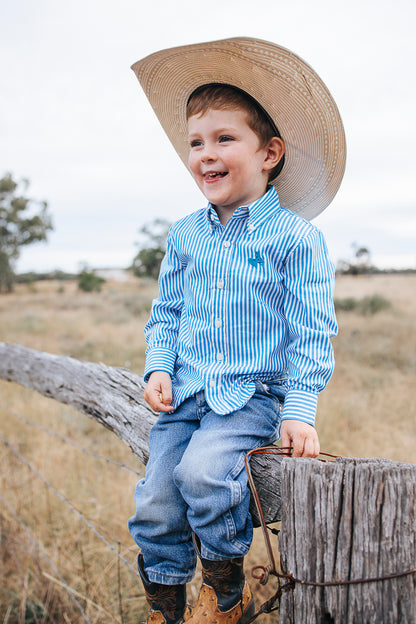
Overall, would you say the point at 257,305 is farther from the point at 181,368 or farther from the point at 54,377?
the point at 54,377

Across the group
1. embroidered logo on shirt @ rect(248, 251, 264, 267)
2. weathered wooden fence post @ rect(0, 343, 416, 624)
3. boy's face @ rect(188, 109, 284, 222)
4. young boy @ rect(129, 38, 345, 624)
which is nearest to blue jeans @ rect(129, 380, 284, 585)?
young boy @ rect(129, 38, 345, 624)

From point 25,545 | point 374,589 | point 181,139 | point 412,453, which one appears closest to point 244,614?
point 374,589

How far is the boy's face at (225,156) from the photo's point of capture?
69.8 inches

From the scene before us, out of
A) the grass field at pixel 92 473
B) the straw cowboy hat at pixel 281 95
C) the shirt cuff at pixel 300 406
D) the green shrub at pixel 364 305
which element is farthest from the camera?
the green shrub at pixel 364 305

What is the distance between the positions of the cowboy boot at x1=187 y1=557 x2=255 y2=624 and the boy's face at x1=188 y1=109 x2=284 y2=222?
123 centimetres

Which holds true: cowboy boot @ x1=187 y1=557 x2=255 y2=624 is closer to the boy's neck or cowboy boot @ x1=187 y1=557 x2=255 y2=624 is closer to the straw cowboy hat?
the boy's neck

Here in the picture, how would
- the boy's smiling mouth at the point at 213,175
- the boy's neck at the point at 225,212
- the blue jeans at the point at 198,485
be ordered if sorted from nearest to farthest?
the blue jeans at the point at 198,485, the boy's smiling mouth at the point at 213,175, the boy's neck at the point at 225,212

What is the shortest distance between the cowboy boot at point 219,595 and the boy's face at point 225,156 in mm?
1234

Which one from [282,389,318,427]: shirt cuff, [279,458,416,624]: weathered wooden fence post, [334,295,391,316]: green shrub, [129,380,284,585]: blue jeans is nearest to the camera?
[279,458,416,624]: weathered wooden fence post

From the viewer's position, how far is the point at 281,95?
1.79 meters

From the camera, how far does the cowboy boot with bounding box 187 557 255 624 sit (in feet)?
4.89

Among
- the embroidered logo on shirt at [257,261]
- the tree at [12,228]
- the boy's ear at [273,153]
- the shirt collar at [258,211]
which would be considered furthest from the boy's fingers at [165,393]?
the tree at [12,228]

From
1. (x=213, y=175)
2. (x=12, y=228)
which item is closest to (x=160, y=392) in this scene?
(x=213, y=175)

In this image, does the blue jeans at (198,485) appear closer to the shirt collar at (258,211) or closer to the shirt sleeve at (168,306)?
the shirt sleeve at (168,306)
